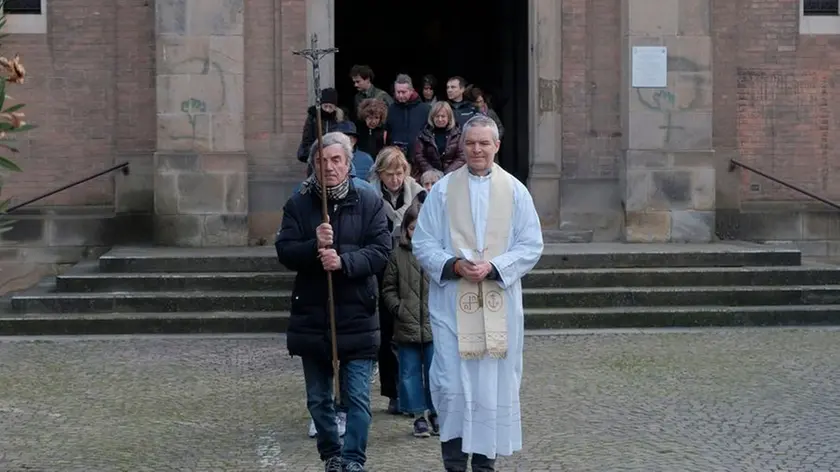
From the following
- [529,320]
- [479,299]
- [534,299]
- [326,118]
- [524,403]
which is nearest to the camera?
[479,299]

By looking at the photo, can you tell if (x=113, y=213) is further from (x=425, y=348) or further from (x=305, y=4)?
(x=425, y=348)

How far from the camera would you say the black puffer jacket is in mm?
7250

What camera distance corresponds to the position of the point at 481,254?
693 cm

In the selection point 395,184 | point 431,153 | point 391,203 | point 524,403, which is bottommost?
point 524,403

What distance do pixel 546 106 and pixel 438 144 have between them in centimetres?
412

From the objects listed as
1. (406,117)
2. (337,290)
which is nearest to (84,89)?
(406,117)

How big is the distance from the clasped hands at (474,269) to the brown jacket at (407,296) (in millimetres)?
1934

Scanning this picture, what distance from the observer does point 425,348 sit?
878cm

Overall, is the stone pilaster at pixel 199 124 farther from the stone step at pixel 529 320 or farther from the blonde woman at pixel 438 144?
the blonde woman at pixel 438 144

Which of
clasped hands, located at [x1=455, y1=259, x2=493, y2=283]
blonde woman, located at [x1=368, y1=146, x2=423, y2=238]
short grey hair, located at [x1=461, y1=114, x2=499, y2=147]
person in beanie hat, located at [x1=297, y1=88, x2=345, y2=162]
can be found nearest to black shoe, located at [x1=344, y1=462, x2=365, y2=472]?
clasped hands, located at [x1=455, y1=259, x2=493, y2=283]

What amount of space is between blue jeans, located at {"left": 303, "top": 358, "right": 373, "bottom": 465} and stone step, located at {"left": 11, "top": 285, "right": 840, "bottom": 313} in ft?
20.4

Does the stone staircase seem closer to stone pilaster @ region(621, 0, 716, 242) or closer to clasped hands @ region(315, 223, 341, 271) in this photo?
stone pilaster @ region(621, 0, 716, 242)

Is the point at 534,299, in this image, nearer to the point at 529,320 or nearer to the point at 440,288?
the point at 529,320

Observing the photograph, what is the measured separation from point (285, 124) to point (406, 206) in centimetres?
673
